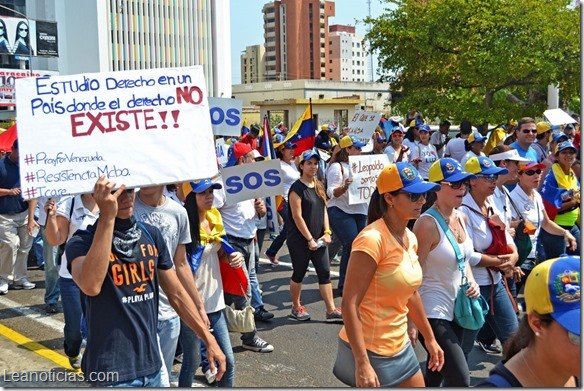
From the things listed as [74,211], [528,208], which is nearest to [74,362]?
[74,211]

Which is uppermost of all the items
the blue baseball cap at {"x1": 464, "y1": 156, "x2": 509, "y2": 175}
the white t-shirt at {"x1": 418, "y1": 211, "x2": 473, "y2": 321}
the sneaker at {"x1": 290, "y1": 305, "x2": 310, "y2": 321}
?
the blue baseball cap at {"x1": 464, "y1": 156, "x2": 509, "y2": 175}

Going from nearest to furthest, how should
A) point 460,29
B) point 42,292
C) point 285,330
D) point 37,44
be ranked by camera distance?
point 285,330 < point 42,292 < point 460,29 < point 37,44

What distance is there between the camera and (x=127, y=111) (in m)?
3.55

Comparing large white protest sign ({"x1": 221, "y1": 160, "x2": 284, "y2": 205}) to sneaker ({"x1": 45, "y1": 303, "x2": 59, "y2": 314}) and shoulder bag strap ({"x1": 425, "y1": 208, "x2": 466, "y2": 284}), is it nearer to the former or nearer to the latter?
sneaker ({"x1": 45, "y1": 303, "x2": 59, "y2": 314})

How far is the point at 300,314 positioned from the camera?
736cm

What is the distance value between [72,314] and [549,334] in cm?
435

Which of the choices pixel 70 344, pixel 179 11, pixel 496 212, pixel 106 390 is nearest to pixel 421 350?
pixel 496 212

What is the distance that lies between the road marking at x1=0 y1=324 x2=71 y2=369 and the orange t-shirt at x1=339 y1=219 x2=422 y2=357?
3.20m

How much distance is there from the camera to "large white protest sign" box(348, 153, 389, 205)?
8.33 metres

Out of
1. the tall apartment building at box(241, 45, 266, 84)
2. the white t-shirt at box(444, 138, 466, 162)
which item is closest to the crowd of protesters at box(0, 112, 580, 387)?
the white t-shirt at box(444, 138, 466, 162)

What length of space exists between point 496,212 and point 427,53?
39.4 feet

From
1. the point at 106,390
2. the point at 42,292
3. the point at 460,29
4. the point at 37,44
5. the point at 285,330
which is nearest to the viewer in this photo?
the point at 106,390

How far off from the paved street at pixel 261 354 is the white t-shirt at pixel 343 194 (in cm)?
106

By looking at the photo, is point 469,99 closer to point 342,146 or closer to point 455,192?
point 342,146
